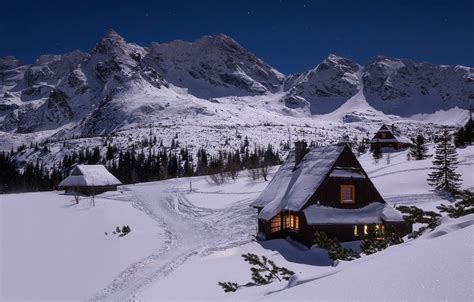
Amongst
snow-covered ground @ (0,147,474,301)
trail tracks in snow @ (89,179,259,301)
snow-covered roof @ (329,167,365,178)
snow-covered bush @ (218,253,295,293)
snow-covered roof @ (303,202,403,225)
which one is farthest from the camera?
snow-covered roof @ (329,167,365,178)

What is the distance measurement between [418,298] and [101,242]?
105ft

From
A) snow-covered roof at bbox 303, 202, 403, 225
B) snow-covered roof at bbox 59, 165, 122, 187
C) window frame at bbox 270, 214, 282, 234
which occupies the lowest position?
window frame at bbox 270, 214, 282, 234

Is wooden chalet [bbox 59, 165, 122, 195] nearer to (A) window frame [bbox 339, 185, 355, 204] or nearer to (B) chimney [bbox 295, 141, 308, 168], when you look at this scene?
(B) chimney [bbox 295, 141, 308, 168]

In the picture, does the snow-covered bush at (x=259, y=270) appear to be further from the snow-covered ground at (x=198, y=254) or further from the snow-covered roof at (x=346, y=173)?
the snow-covered roof at (x=346, y=173)

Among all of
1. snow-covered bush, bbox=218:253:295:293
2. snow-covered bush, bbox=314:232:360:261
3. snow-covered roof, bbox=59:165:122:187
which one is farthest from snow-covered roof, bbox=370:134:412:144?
snow-covered bush, bbox=218:253:295:293

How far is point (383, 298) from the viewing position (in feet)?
15.2

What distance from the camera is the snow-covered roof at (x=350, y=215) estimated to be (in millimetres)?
26891

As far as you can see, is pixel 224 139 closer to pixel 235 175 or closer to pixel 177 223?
pixel 235 175

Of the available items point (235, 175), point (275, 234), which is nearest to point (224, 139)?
point (235, 175)

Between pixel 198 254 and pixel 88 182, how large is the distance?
50.4 m

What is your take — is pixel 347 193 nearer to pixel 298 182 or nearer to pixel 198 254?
pixel 298 182

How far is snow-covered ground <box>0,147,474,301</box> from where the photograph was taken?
5168 millimetres

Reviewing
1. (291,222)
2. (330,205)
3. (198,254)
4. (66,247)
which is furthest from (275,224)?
(66,247)

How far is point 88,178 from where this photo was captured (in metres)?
73.0
